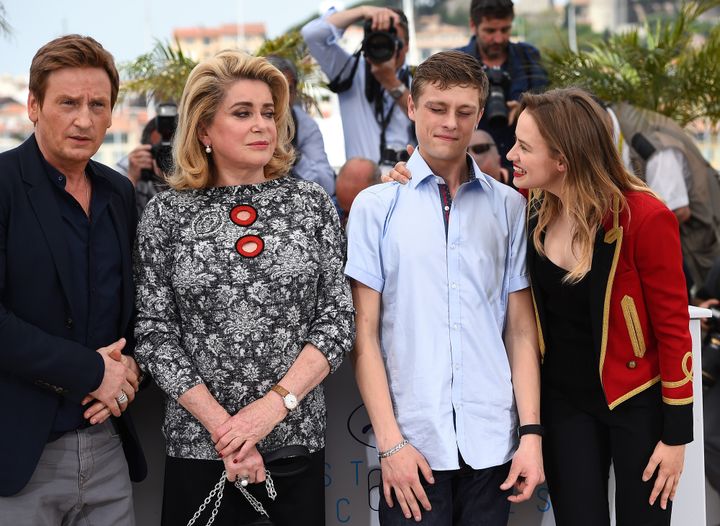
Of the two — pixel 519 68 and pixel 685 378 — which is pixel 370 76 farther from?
pixel 685 378

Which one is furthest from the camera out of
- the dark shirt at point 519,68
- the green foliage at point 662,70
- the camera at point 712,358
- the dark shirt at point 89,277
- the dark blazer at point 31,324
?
the green foliage at point 662,70

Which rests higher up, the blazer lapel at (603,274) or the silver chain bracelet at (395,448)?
the blazer lapel at (603,274)

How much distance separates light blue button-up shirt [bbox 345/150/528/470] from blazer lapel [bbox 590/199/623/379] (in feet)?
0.94

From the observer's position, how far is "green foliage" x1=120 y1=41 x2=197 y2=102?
23.3 feet

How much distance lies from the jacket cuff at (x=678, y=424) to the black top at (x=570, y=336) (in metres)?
0.19

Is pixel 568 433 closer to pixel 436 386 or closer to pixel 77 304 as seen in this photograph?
pixel 436 386

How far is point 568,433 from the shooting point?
2639 millimetres

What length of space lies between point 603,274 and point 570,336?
233mm

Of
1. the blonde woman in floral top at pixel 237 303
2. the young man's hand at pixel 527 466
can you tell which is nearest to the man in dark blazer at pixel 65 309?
the blonde woman in floral top at pixel 237 303

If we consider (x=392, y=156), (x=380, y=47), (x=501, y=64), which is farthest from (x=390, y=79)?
(x=501, y=64)

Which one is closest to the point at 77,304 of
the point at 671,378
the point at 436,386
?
the point at 436,386

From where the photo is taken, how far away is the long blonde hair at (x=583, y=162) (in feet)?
8.34

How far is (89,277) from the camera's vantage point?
2443 millimetres

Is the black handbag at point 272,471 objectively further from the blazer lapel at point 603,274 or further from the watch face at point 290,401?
the blazer lapel at point 603,274
